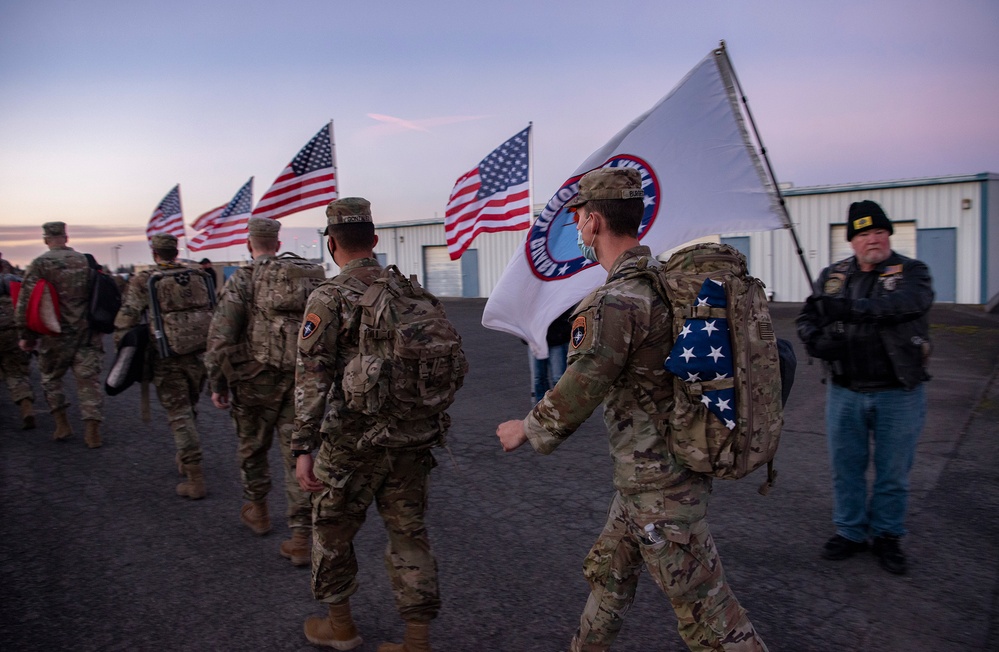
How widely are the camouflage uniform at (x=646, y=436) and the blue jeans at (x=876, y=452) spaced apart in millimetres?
1916

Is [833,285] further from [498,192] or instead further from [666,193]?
[498,192]

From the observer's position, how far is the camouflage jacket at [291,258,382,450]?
3.05 m

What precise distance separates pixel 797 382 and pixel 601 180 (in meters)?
7.71

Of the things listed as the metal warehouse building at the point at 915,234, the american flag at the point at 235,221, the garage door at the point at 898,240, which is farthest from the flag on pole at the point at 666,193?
the garage door at the point at 898,240

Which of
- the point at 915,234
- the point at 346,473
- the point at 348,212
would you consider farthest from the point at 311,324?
the point at 915,234

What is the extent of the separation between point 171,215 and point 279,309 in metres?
12.1

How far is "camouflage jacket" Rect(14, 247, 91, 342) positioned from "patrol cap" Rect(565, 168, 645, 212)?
6392mm

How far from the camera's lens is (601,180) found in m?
2.58

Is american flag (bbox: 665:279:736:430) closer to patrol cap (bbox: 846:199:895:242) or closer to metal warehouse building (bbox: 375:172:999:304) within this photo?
patrol cap (bbox: 846:199:895:242)

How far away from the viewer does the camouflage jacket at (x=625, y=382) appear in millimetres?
2334

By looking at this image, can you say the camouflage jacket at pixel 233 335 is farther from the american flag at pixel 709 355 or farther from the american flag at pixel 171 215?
the american flag at pixel 171 215

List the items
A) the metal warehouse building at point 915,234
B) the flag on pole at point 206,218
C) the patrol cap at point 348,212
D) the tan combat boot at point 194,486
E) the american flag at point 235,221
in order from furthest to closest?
the metal warehouse building at point 915,234 < the flag on pole at point 206,218 < the american flag at point 235,221 < the tan combat boot at point 194,486 < the patrol cap at point 348,212

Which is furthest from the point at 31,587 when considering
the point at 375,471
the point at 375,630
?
the point at 375,471

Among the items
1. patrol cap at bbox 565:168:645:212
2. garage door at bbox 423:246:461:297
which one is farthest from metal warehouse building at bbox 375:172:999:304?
patrol cap at bbox 565:168:645:212
